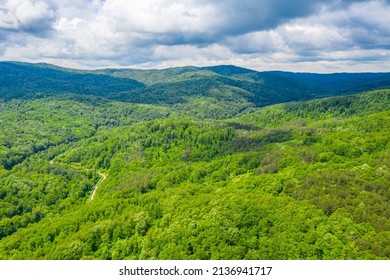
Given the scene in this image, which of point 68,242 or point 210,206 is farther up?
point 210,206

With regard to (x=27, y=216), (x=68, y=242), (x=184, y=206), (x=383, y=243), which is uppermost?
(x=383, y=243)

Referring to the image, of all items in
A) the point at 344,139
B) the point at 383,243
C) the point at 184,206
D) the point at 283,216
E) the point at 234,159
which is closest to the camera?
the point at 383,243

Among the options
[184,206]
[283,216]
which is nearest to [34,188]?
[184,206]

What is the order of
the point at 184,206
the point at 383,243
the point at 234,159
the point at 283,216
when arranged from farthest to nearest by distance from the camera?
the point at 234,159 → the point at 184,206 → the point at 283,216 → the point at 383,243

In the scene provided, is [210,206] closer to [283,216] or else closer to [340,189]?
[283,216]

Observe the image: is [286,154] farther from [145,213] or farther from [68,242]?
[68,242]

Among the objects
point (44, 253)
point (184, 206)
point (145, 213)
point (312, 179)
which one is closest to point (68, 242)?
point (44, 253)

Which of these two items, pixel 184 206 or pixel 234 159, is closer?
pixel 184 206

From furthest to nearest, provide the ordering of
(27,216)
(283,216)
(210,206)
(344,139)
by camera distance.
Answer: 1. (344,139)
2. (27,216)
3. (210,206)
4. (283,216)

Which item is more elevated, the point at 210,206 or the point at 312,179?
the point at 312,179

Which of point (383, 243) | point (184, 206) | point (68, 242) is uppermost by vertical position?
point (383, 243)
